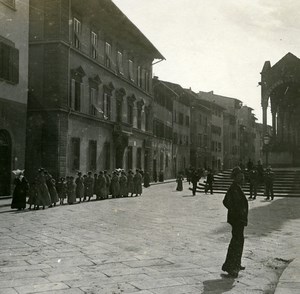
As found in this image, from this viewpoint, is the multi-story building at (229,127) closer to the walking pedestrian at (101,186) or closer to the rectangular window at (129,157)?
the rectangular window at (129,157)

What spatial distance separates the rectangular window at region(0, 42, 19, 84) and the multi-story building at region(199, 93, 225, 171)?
48.6 m

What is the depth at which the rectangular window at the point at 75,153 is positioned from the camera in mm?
23047

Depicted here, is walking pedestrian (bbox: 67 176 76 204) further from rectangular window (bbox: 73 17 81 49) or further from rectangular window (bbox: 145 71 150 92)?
rectangular window (bbox: 145 71 150 92)

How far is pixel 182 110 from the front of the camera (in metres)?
55.0

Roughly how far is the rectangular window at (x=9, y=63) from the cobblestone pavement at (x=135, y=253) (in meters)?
7.67

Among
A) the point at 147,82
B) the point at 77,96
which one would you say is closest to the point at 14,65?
the point at 77,96

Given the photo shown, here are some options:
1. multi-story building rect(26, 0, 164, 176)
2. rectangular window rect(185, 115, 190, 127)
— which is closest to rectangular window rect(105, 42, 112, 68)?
multi-story building rect(26, 0, 164, 176)

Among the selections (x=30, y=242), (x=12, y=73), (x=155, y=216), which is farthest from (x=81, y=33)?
(x=30, y=242)

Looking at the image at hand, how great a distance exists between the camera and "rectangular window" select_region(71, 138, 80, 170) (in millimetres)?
23047

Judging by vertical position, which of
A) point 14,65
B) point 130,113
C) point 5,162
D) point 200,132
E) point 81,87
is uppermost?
point 200,132

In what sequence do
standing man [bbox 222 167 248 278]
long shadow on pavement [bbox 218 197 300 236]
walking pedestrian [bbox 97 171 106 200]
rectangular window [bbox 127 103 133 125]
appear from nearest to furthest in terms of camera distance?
standing man [bbox 222 167 248 278]
long shadow on pavement [bbox 218 197 300 236]
walking pedestrian [bbox 97 171 106 200]
rectangular window [bbox 127 103 133 125]

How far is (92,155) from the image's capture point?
84.2 feet

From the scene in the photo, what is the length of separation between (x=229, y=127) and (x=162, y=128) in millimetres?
36167

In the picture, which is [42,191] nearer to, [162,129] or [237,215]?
[237,215]
